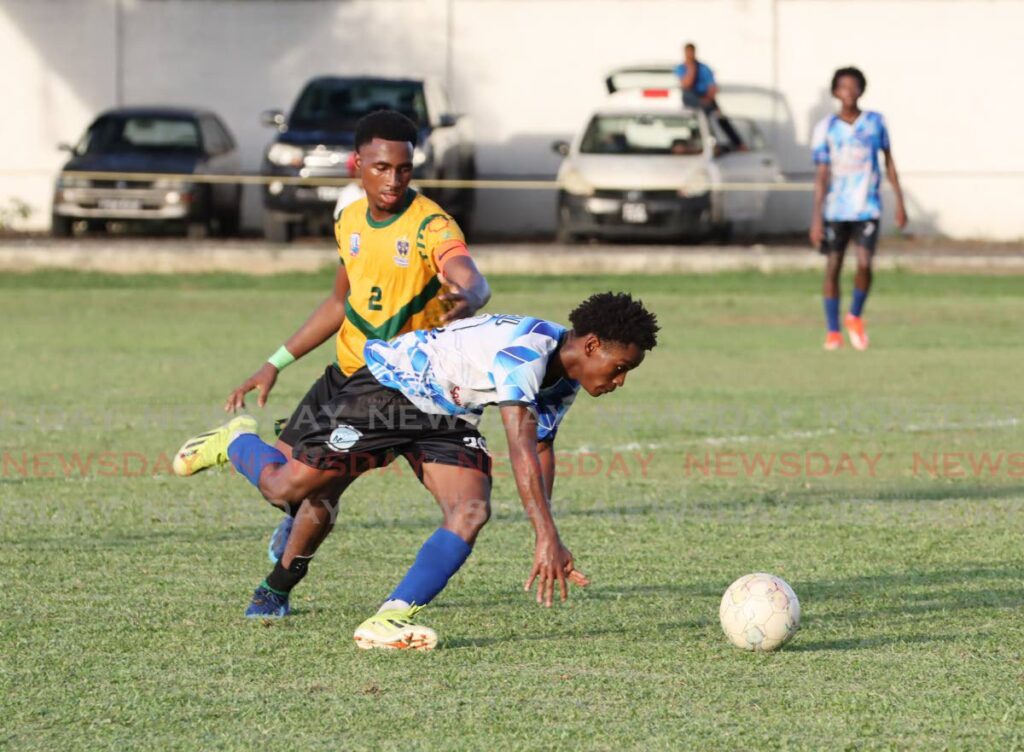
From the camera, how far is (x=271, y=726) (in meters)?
4.83

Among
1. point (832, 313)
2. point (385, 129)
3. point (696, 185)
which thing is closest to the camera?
point (385, 129)

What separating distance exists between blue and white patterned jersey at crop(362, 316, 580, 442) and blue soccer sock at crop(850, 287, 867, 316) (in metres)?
9.19

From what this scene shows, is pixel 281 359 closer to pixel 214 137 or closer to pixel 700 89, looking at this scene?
pixel 700 89

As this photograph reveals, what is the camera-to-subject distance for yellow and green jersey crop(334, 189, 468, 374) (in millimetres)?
6227

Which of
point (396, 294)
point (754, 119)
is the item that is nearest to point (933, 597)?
point (396, 294)

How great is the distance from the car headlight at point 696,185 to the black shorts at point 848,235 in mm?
8007

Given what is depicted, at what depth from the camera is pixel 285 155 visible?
76.4 feet

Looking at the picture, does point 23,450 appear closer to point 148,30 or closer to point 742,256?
point 742,256

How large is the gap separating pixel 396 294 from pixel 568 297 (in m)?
13.4

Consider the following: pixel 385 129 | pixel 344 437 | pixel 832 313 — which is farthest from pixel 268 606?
pixel 832 313

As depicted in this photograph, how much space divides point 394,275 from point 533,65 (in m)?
22.2

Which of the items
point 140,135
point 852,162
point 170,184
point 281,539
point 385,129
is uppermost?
point 385,129

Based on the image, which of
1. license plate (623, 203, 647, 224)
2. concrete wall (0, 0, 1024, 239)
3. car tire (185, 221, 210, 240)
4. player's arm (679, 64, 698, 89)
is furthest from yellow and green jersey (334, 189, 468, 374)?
concrete wall (0, 0, 1024, 239)

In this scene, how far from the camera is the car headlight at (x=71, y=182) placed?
77.1ft
